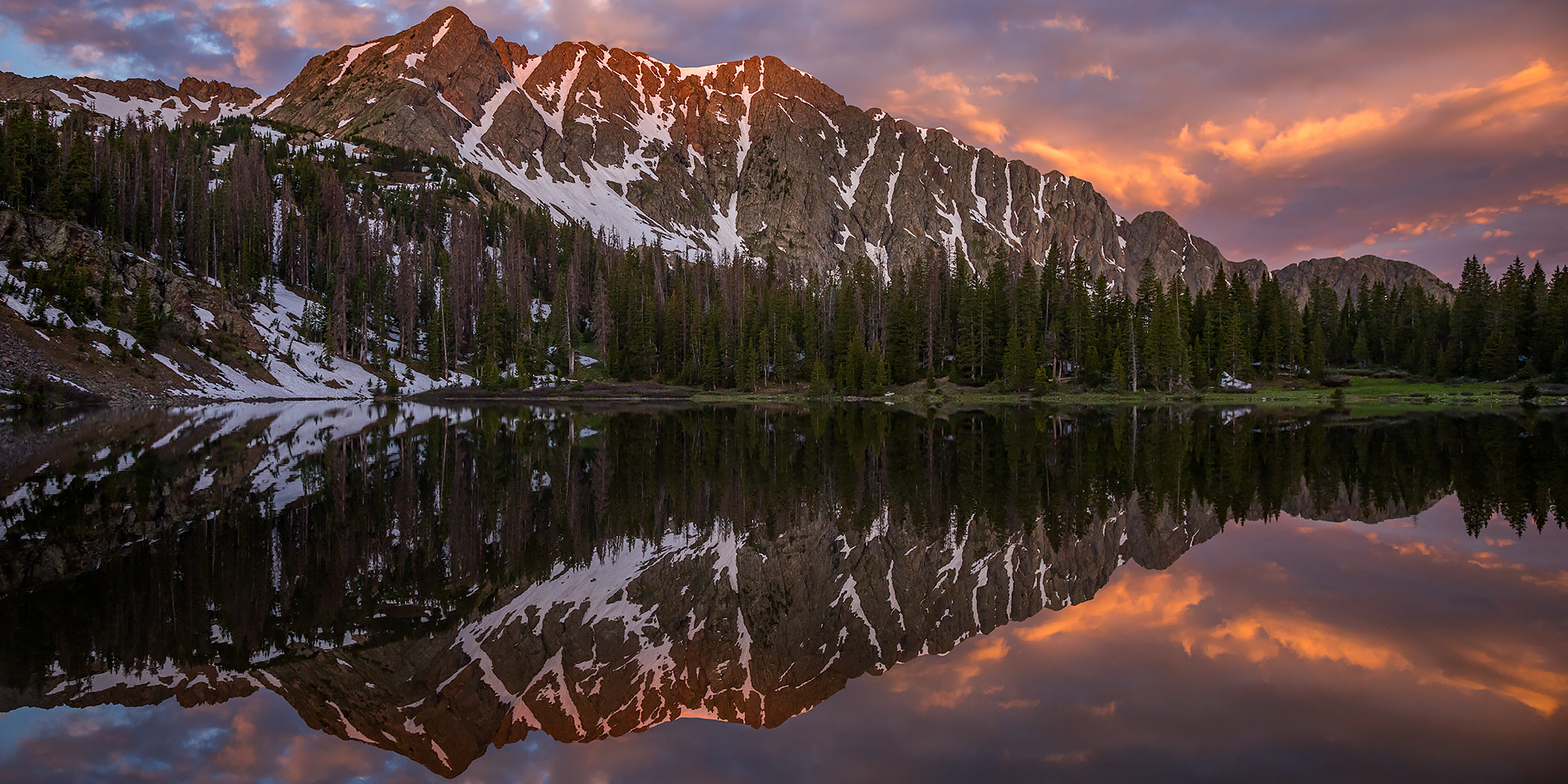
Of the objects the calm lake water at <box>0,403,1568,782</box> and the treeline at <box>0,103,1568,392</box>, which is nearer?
the calm lake water at <box>0,403,1568,782</box>

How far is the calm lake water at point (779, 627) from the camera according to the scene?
5871 millimetres

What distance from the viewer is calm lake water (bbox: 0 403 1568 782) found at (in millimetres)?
5871

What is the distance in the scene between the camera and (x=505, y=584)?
34.0ft

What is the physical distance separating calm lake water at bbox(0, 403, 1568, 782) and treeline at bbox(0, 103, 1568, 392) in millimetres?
54220

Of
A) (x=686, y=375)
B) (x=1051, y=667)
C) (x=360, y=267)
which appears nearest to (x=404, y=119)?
(x=360, y=267)

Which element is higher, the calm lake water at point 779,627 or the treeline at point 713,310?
the treeline at point 713,310

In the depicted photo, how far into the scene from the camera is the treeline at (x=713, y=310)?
70.1m

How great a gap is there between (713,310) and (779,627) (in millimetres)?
83494

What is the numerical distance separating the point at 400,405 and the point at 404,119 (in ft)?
533

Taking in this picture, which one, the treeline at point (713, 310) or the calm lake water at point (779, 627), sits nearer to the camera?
the calm lake water at point (779, 627)

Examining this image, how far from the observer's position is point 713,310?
91312 millimetres

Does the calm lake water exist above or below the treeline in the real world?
below

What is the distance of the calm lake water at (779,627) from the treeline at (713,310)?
54220 millimetres

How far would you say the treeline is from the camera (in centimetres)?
7006
